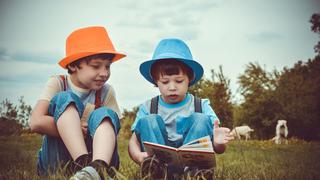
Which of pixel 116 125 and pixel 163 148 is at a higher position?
pixel 116 125

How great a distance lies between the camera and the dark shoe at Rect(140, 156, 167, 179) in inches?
85.0

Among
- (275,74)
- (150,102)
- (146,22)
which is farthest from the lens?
(275,74)

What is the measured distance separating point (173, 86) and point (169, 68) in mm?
157

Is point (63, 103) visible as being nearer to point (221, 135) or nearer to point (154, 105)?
point (154, 105)

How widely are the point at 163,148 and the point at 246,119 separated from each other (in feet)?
42.4

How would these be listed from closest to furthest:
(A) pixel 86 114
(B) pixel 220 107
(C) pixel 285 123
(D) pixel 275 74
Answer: (A) pixel 86 114
(B) pixel 220 107
(C) pixel 285 123
(D) pixel 275 74

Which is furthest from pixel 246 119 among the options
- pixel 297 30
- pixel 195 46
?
pixel 195 46

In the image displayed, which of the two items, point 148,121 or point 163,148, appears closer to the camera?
point 163,148

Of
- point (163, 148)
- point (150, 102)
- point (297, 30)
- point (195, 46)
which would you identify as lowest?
point (163, 148)

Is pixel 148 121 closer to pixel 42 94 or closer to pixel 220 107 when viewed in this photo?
pixel 42 94

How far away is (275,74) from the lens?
568 inches

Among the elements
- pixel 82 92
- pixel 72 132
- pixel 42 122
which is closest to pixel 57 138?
pixel 42 122

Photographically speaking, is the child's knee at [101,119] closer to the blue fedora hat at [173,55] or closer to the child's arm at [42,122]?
the child's arm at [42,122]

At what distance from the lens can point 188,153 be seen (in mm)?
2051
